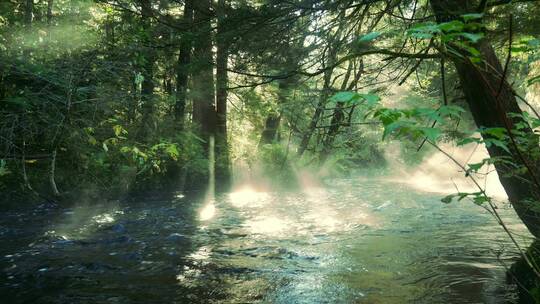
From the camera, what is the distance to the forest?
413cm

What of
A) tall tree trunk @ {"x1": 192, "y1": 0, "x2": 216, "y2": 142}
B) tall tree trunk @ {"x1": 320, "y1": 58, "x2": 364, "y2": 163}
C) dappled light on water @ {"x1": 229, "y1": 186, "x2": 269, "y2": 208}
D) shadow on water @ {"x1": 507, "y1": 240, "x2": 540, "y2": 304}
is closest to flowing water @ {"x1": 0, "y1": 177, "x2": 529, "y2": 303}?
shadow on water @ {"x1": 507, "y1": 240, "x2": 540, "y2": 304}

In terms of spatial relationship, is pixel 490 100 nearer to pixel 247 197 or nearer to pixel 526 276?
pixel 526 276

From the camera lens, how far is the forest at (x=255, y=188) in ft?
13.6

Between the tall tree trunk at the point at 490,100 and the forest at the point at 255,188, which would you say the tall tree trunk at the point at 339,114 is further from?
the tall tree trunk at the point at 490,100

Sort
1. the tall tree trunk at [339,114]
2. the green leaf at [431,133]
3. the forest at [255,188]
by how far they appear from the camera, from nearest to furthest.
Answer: the green leaf at [431,133] < the forest at [255,188] < the tall tree trunk at [339,114]

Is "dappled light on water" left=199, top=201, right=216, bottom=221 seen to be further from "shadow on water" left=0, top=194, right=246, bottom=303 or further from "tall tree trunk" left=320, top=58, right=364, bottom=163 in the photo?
"tall tree trunk" left=320, top=58, right=364, bottom=163

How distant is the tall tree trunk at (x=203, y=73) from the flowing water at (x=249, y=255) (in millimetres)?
2877

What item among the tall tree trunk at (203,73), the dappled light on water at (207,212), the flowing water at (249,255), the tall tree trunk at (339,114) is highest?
the tall tree trunk at (203,73)

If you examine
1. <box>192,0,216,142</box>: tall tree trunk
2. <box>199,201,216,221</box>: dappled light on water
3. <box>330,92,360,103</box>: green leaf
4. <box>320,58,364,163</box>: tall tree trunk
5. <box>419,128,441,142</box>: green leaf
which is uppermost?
<box>192,0,216,142</box>: tall tree trunk

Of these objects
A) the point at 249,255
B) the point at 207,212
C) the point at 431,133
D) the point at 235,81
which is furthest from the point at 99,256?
the point at 431,133

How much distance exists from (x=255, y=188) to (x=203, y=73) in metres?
5.62

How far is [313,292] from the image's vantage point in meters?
5.13

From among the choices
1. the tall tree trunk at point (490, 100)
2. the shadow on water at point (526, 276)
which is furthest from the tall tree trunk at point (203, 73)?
the shadow on water at point (526, 276)

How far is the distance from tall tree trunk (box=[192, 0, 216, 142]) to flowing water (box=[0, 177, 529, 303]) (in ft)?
9.44
